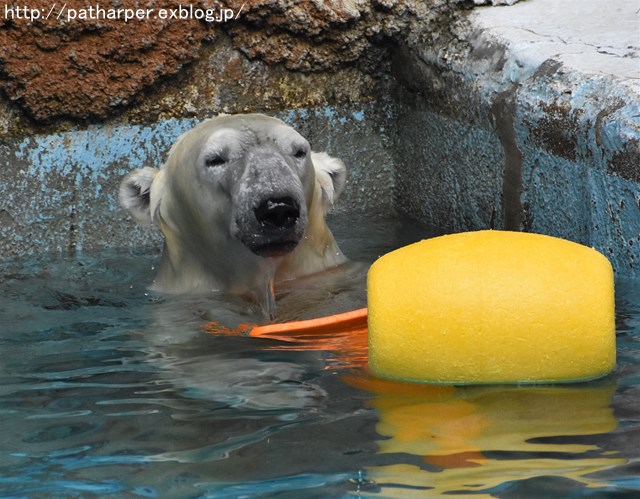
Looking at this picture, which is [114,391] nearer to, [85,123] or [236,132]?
[236,132]

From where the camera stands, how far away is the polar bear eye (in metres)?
3.61

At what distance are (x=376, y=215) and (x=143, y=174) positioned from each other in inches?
55.1

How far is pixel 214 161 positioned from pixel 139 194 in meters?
0.42

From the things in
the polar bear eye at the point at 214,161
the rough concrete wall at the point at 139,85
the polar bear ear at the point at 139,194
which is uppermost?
the rough concrete wall at the point at 139,85

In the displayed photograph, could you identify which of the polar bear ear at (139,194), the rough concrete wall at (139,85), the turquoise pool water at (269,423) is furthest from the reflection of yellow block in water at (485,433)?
the rough concrete wall at (139,85)

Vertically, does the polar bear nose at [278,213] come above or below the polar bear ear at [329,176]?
below

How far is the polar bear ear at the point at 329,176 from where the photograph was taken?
3928 mm

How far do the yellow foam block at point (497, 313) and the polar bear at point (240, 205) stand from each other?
0.80 meters

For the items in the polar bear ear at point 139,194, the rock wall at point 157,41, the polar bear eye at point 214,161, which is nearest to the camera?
the polar bear eye at point 214,161

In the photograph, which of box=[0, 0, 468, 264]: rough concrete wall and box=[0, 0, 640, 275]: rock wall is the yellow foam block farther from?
box=[0, 0, 468, 264]: rough concrete wall

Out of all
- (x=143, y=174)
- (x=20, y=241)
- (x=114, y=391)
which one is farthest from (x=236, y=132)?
(x=20, y=241)

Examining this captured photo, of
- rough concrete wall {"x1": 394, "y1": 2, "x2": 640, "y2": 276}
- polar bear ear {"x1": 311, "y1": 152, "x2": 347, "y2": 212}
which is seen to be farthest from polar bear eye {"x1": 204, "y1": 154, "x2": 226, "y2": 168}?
rough concrete wall {"x1": 394, "y1": 2, "x2": 640, "y2": 276}

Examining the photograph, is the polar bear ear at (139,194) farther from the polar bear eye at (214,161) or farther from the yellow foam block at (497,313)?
the yellow foam block at (497,313)

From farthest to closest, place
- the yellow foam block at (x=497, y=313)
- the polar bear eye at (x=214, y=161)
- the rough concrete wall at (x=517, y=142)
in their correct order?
the polar bear eye at (x=214, y=161), the rough concrete wall at (x=517, y=142), the yellow foam block at (x=497, y=313)
